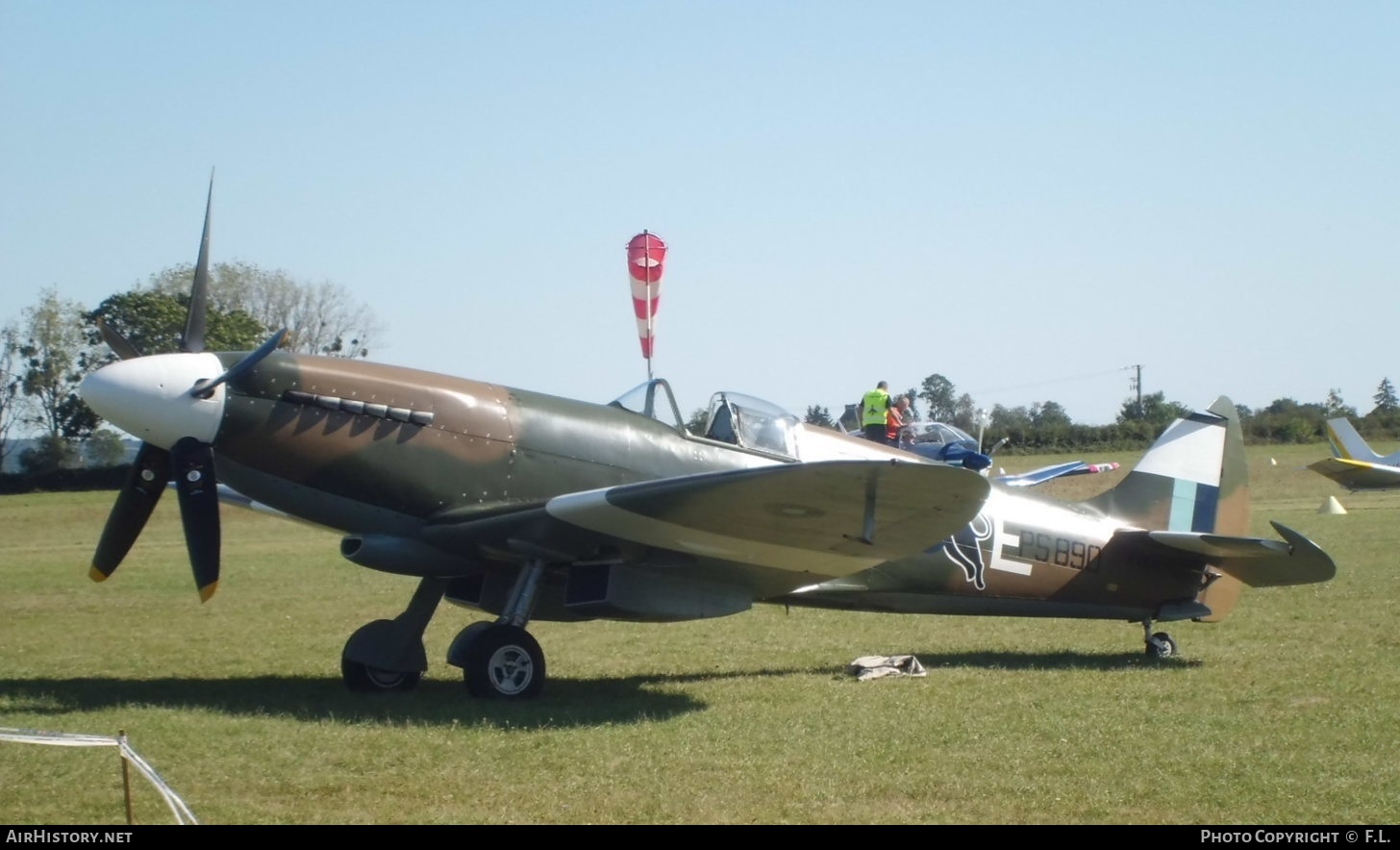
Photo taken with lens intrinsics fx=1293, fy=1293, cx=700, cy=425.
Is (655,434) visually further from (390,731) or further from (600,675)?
(390,731)

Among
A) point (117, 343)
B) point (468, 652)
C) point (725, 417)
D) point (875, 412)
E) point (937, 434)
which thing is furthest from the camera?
point (937, 434)

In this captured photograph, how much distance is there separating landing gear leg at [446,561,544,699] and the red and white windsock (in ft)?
10.5

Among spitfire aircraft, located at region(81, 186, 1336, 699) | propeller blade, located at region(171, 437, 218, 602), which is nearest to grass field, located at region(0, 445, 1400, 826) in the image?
spitfire aircraft, located at region(81, 186, 1336, 699)

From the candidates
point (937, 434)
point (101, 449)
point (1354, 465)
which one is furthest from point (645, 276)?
point (101, 449)

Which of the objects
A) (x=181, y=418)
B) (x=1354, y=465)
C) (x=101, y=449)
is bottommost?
(x=101, y=449)

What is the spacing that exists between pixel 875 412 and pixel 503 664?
337 inches

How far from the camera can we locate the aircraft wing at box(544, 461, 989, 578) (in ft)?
24.0

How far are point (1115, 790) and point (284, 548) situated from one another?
68.9 feet

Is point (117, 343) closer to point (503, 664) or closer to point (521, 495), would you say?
point (521, 495)

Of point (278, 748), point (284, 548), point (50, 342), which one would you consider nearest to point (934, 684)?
point (278, 748)

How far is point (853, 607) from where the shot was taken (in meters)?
9.80

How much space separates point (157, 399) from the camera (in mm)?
7641

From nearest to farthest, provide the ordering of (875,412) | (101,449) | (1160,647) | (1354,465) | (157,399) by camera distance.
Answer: (157,399)
(1160,647)
(875,412)
(1354,465)
(101,449)

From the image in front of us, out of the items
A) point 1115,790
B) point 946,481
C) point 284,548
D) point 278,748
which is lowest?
point 284,548
